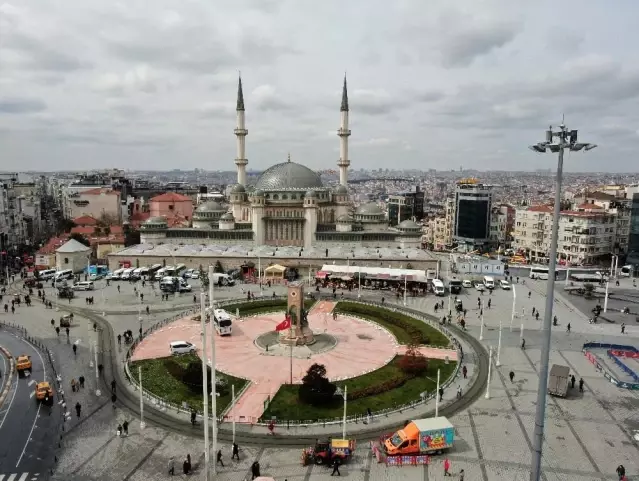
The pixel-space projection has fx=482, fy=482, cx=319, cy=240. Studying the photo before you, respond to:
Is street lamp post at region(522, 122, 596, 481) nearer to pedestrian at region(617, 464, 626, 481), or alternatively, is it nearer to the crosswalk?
pedestrian at region(617, 464, 626, 481)

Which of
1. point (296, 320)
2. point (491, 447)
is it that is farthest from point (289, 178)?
point (491, 447)

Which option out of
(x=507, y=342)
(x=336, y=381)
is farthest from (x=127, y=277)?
(x=507, y=342)

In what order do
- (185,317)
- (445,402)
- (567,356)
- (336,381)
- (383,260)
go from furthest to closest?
(383,260) → (185,317) → (567,356) → (336,381) → (445,402)

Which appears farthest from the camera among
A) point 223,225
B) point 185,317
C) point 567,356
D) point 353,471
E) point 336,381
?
point 223,225

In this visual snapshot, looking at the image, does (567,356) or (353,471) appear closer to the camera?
(353,471)

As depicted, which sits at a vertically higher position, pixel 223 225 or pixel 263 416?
pixel 223 225

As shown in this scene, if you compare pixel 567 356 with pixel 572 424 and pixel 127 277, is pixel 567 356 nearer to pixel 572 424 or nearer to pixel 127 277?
pixel 572 424

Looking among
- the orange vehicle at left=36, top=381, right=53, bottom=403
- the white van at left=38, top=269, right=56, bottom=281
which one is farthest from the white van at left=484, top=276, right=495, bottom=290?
the white van at left=38, top=269, right=56, bottom=281

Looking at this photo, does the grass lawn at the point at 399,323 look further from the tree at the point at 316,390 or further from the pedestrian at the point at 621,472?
the pedestrian at the point at 621,472
